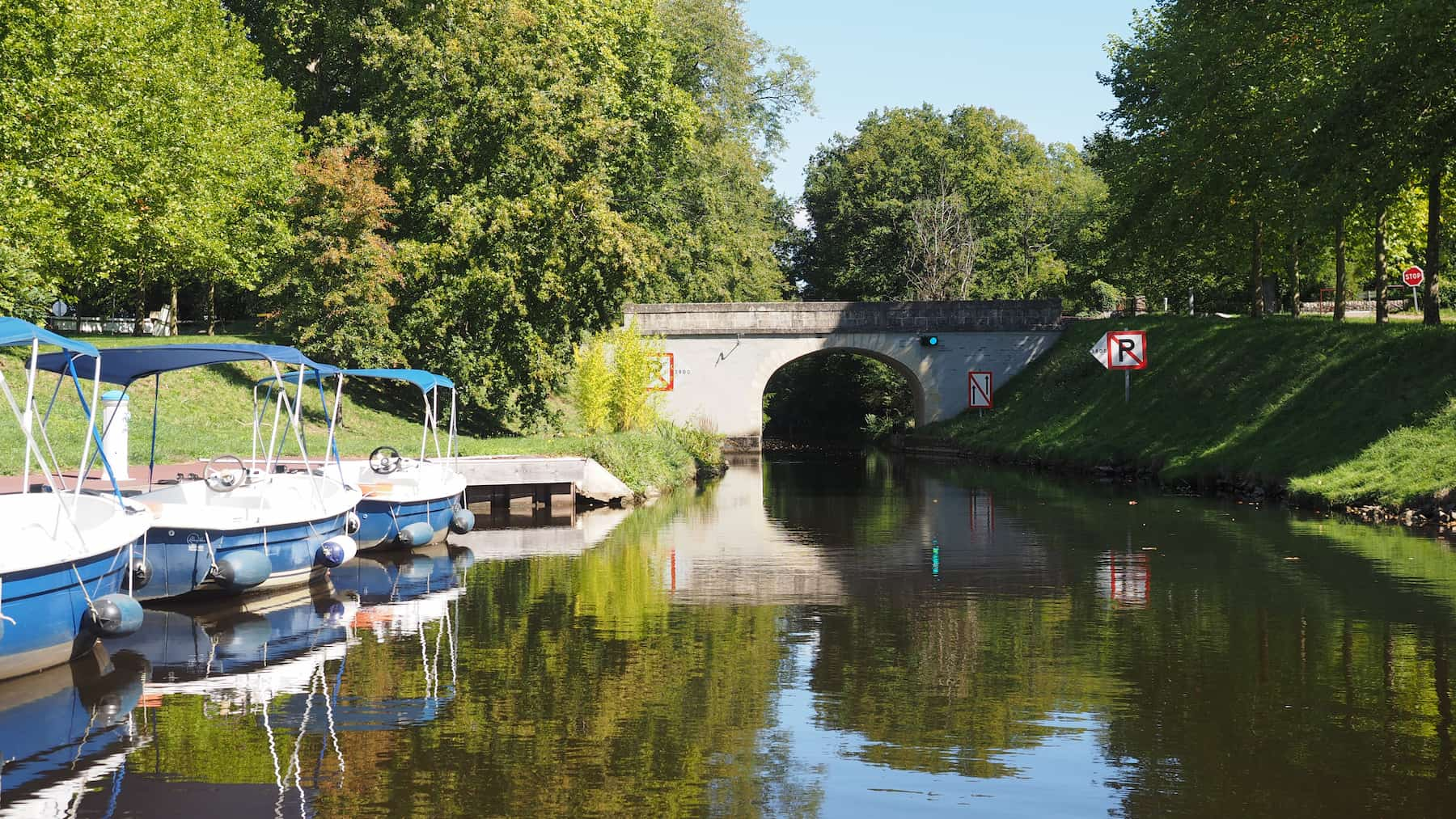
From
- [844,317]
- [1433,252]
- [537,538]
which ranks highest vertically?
[844,317]

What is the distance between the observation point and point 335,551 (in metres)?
18.2

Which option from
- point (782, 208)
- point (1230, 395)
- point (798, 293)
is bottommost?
point (1230, 395)

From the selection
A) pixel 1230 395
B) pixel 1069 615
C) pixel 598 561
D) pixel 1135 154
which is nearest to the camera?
pixel 1069 615

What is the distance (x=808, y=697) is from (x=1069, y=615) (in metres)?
4.82

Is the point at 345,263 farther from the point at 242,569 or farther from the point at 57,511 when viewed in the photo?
the point at 57,511

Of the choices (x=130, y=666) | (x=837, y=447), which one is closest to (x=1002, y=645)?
(x=130, y=666)

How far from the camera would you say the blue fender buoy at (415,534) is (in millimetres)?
21891

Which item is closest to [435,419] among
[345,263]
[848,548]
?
[848,548]

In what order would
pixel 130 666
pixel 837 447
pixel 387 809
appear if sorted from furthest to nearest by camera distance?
pixel 837 447
pixel 130 666
pixel 387 809

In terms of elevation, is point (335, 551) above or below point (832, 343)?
below

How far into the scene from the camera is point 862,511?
93.5ft

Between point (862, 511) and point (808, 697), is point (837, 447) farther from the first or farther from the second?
point (808, 697)

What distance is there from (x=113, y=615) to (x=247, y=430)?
76.0ft

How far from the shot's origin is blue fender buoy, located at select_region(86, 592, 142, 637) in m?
12.7
